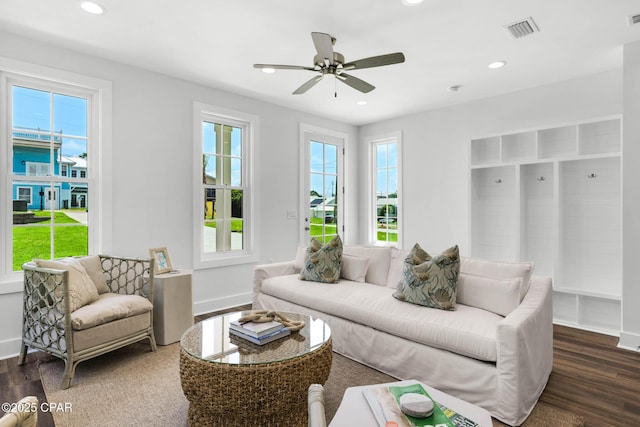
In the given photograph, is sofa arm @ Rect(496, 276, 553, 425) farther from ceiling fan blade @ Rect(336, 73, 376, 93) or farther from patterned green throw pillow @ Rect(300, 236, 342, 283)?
ceiling fan blade @ Rect(336, 73, 376, 93)

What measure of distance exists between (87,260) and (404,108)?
4.25 metres

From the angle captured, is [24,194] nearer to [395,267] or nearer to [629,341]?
[395,267]

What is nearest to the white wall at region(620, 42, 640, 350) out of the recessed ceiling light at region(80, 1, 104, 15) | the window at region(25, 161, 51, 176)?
the recessed ceiling light at region(80, 1, 104, 15)

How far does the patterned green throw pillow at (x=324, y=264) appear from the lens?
3537mm

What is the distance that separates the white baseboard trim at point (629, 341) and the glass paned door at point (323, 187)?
3.60 m

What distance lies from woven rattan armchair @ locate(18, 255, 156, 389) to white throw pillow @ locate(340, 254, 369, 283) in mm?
1800

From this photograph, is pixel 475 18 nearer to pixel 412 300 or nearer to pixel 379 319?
pixel 412 300

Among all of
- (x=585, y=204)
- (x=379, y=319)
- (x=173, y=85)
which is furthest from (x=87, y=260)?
(x=585, y=204)

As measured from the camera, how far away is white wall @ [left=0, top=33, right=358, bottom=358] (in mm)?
3232

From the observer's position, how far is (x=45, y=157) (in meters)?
3.24

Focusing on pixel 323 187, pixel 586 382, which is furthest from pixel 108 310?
pixel 323 187

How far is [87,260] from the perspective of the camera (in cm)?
307

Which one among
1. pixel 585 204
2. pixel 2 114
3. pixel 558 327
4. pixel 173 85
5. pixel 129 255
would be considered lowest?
pixel 558 327

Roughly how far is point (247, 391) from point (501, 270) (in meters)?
1.99
